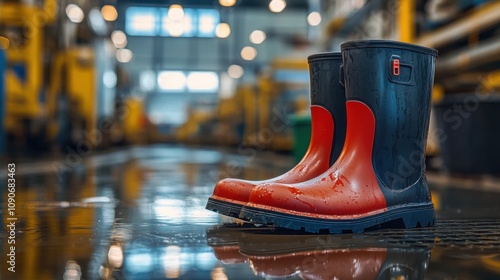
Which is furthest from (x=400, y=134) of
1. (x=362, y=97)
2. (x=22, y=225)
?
(x=22, y=225)

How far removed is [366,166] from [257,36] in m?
28.0

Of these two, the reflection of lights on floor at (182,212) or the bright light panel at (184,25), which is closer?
the reflection of lights on floor at (182,212)

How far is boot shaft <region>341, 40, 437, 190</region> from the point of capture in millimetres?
1817

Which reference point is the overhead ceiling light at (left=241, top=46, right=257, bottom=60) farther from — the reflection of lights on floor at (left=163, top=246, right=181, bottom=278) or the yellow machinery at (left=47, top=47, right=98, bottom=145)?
the reflection of lights on floor at (left=163, top=246, right=181, bottom=278)

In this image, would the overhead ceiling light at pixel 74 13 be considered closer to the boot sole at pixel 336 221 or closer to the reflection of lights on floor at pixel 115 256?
the boot sole at pixel 336 221

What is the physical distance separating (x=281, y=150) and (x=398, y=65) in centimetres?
974

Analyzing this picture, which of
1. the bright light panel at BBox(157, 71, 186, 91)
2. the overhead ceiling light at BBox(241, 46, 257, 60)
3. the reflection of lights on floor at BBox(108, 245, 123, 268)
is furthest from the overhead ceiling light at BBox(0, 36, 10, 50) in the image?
the bright light panel at BBox(157, 71, 186, 91)

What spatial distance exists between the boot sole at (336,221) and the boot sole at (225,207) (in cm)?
13

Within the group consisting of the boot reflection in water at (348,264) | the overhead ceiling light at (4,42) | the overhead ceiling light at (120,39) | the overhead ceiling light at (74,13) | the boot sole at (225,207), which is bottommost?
the boot reflection in water at (348,264)

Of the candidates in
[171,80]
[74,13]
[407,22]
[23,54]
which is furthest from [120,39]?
[407,22]

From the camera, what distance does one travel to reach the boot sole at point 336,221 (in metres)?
1.65

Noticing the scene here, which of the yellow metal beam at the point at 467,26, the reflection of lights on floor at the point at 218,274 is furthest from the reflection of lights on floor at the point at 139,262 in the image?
the yellow metal beam at the point at 467,26

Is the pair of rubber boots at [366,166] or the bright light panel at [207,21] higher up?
the bright light panel at [207,21]

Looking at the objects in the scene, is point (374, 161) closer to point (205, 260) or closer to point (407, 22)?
point (205, 260)
